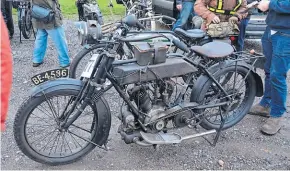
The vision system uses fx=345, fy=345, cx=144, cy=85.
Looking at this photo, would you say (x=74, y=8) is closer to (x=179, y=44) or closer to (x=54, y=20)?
(x=54, y=20)

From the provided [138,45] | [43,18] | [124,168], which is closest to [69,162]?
[124,168]

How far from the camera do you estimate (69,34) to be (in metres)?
7.82

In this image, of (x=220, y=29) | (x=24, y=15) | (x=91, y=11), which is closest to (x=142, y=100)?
(x=220, y=29)

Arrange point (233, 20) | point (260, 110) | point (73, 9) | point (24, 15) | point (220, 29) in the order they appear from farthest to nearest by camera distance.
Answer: point (73, 9)
point (24, 15)
point (233, 20)
point (220, 29)
point (260, 110)

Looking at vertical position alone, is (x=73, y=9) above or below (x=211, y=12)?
below

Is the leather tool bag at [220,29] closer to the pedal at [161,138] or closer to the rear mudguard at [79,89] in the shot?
the pedal at [161,138]

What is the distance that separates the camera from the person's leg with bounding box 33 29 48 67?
564 centimetres

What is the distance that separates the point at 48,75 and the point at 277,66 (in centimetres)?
236

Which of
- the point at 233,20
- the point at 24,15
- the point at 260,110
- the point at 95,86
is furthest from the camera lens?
the point at 24,15

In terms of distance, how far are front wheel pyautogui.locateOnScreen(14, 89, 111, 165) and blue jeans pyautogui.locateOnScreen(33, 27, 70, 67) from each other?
1884mm

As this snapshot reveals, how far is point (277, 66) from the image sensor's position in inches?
145

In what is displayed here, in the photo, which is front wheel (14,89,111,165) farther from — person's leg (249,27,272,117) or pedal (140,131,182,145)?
person's leg (249,27,272,117)

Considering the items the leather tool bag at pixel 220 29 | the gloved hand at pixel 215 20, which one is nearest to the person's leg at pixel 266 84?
the leather tool bag at pixel 220 29

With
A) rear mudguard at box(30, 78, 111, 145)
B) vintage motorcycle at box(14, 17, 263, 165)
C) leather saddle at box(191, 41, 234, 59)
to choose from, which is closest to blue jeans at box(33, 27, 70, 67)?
vintage motorcycle at box(14, 17, 263, 165)
